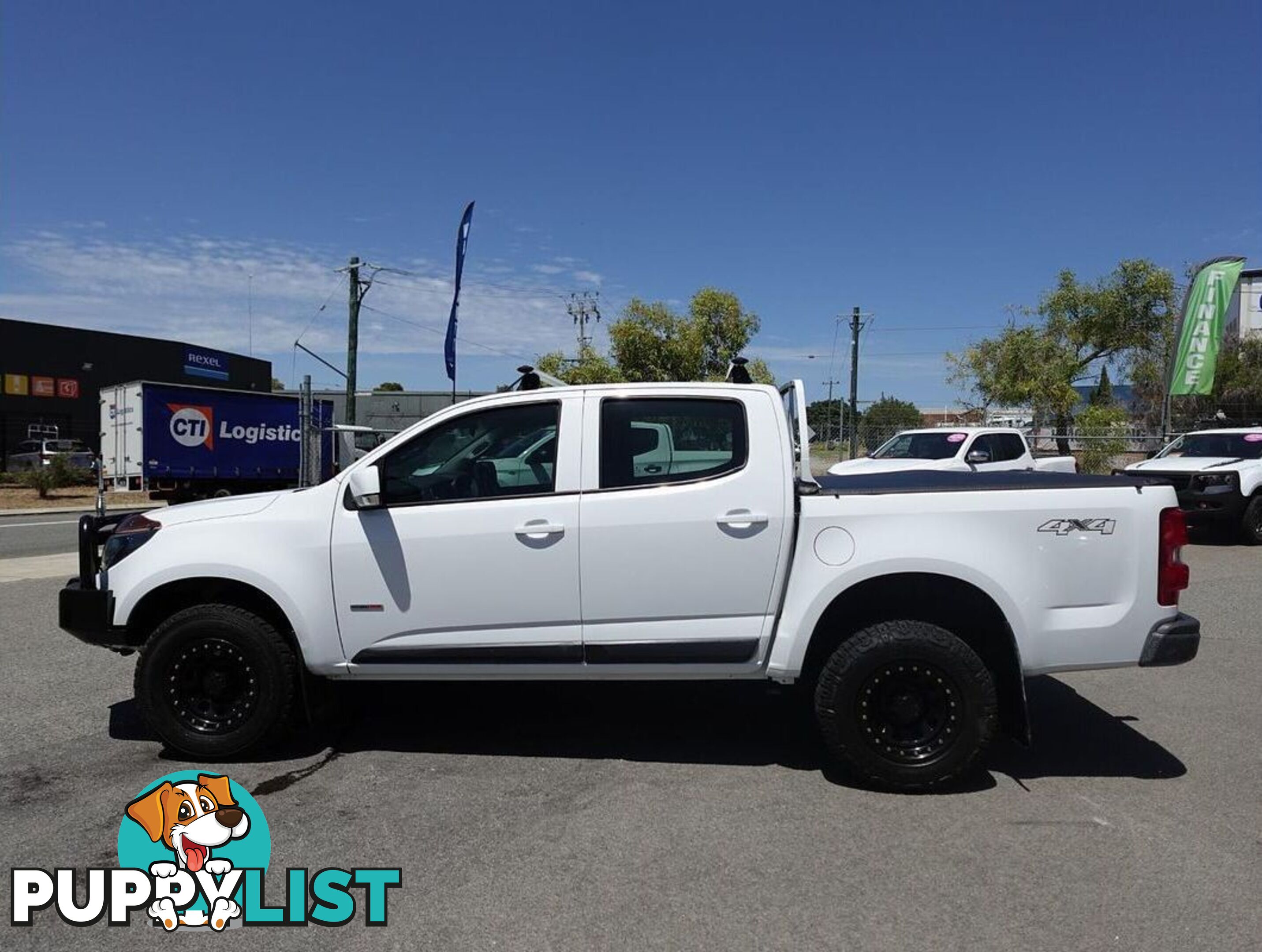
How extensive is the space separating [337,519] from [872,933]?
295cm

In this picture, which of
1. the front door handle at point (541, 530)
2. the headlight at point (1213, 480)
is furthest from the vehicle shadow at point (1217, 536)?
the front door handle at point (541, 530)

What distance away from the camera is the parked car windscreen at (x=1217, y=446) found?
13.9 metres

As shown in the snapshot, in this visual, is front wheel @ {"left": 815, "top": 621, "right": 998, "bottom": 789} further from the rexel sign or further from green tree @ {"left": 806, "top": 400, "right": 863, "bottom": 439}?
the rexel sign

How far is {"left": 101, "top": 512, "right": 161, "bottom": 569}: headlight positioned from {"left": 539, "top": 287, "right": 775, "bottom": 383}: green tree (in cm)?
2896

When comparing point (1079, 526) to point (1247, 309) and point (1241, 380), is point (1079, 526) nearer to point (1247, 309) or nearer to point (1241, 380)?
point (1241, 380)

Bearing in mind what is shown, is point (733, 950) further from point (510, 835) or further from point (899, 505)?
point (899, 505)

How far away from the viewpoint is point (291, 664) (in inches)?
179

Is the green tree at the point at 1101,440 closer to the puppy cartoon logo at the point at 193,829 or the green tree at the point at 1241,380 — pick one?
the green tree at the point at 1241,380

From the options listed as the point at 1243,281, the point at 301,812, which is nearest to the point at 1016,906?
the point at 301,812

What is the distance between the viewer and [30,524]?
19344mm

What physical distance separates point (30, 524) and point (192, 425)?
171 inches

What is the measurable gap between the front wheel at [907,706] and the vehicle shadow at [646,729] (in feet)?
0.61

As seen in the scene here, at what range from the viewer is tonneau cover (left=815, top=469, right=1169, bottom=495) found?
14.2 ft

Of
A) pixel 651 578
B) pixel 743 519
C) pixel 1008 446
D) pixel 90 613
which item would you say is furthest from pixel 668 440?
pixel 1008 446
